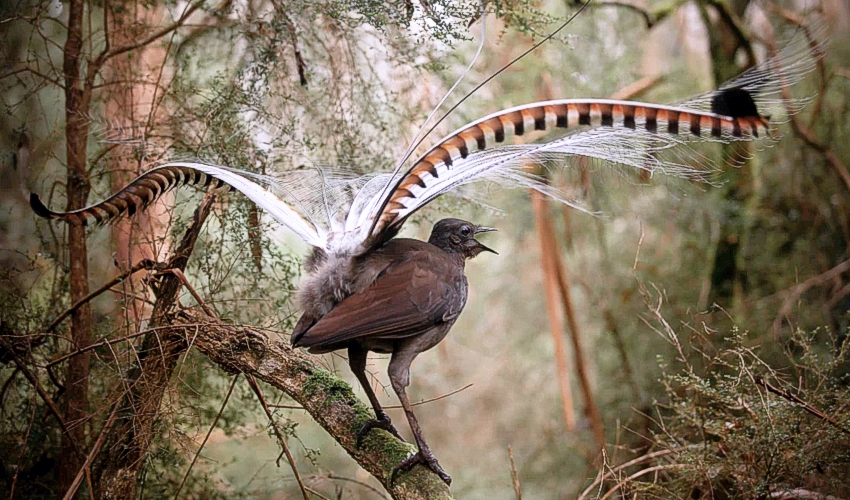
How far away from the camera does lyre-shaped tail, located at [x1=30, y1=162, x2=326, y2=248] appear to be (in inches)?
78.3

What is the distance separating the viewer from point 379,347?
6.49 ft

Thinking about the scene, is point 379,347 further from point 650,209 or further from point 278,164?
point 650,209

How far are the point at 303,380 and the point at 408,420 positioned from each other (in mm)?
345

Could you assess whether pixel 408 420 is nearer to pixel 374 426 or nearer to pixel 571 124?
pixel 374 426

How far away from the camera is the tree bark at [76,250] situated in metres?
2.29

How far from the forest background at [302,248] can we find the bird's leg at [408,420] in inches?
1.6

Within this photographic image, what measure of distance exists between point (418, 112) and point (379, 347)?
1.14 meters

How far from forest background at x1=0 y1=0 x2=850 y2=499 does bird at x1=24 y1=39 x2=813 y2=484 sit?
0.13 m

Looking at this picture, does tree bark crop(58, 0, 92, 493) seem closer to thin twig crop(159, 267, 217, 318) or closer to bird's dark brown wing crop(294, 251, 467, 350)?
thin twig crop(159, 267, 217, 318)

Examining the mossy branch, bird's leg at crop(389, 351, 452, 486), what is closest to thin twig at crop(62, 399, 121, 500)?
the mossy branch

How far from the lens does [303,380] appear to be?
2029mm

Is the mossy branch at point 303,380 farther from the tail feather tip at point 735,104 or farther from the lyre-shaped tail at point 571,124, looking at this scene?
the tail feather tip at point 735,104

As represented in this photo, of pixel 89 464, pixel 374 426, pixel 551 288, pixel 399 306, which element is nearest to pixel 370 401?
pixel 374 426

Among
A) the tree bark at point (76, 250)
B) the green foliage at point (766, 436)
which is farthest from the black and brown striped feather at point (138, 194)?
the green foliage at point (766, 436)
